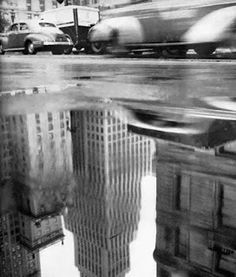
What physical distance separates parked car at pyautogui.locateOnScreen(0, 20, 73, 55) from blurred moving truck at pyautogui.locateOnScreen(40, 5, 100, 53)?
11.0 inches

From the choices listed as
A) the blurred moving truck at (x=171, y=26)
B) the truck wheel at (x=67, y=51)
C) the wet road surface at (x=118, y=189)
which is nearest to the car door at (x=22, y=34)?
the truck wheel at (x=67, y=51)

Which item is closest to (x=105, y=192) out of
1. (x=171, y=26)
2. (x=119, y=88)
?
(x=119, y=88)

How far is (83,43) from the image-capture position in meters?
9.38

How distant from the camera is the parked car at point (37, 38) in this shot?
8961 mm

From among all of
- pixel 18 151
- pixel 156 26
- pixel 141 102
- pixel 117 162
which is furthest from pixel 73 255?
pixel 156 26

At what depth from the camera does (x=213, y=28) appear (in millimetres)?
5855

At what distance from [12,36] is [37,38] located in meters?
0.88

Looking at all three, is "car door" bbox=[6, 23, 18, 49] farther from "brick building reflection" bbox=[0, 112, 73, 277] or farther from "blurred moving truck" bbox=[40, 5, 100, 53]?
"brick building reflection" bbox=[0, 112, 73, 277]

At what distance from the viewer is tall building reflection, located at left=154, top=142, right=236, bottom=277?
868mm

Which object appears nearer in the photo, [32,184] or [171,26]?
[32,184]

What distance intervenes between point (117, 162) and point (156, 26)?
5.47 meters

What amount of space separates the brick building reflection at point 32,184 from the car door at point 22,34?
25.2ft

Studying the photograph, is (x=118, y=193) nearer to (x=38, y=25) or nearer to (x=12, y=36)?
(x=38, y=25)

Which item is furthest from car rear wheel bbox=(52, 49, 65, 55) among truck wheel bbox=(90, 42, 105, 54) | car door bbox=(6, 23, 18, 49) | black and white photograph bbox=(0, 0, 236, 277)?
black and white photograph bbox=(0, 0, 236, 277)
